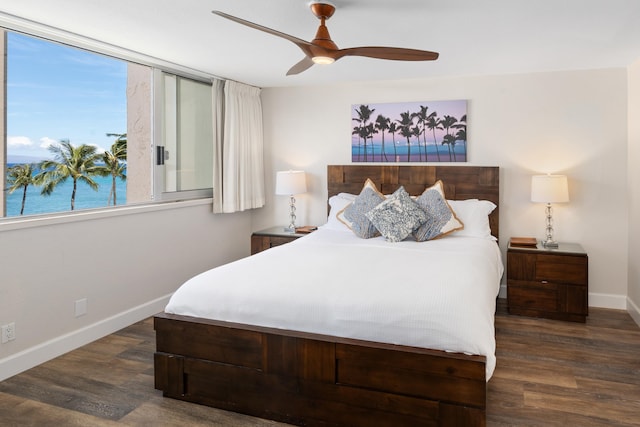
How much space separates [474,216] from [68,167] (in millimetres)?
3397

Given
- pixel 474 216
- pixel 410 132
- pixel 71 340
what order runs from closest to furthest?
1. pixel 71 340
2. pixel 474 216
3. pixel 410 132

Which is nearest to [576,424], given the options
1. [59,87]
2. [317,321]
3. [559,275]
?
[317,321]

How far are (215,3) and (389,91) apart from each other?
2653 mm

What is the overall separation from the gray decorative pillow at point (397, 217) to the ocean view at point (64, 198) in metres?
2.19

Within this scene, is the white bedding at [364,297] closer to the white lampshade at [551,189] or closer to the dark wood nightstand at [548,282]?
the dark wood nightstand at [548,282]

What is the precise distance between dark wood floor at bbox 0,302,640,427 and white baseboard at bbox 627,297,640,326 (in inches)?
8.5

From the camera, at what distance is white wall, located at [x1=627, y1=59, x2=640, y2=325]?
13.1 ft

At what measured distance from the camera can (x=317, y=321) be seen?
8.14 feet

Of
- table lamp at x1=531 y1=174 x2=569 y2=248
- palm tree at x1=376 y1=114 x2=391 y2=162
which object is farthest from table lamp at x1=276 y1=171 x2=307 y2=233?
table lamp at x1=531 y1=174 x2=569 y2=248

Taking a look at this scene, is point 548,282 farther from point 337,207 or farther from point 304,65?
point 304,65

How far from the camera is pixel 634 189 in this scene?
411 cm

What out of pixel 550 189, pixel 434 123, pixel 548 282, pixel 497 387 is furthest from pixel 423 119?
Answer: pixel 497 387

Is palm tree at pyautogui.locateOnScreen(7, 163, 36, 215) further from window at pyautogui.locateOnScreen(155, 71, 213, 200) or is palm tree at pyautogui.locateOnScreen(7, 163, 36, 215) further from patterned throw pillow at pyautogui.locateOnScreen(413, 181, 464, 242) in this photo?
patterned throw pillow at pyautogui.locateOnScreen(413, 181, 464, 242)

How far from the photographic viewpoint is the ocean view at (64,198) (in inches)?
124
